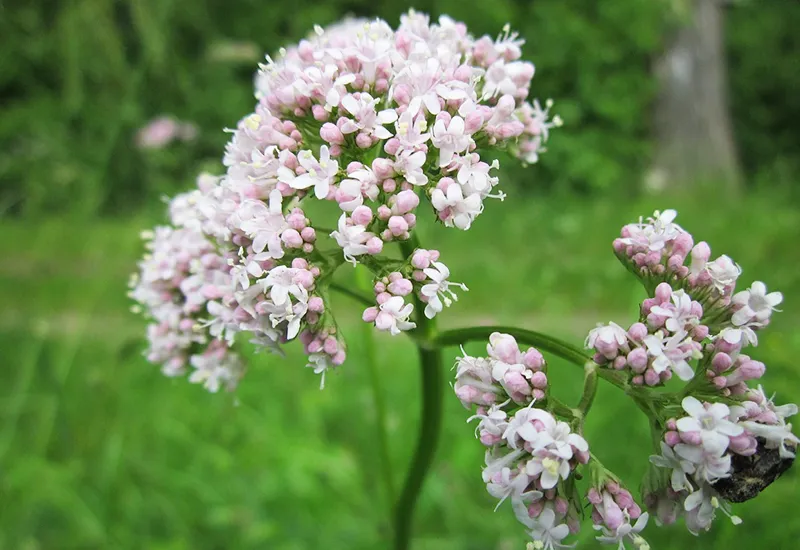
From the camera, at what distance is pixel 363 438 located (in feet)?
11.8

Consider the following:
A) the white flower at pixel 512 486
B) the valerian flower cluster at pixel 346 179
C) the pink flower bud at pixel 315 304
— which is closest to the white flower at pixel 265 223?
the valerian flower cluster at pixel 346 179

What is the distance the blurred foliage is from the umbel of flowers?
5130 mm

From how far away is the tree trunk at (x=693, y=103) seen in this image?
9.09m

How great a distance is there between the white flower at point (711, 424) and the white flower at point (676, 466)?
6 centimetres

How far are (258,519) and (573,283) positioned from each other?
4.00 meters

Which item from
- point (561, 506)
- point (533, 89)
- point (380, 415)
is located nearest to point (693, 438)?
point (561, 506)

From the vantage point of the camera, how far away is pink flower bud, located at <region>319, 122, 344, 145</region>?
1401 mm

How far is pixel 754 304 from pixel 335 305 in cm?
482

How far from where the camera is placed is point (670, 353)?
1213 millimetres

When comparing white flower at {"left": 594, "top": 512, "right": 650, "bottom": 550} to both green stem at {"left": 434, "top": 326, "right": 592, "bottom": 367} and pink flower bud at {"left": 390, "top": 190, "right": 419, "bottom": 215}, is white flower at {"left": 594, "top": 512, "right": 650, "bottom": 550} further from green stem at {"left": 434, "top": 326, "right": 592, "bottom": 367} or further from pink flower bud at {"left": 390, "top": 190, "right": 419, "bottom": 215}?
pink flower bud at {"left": 390, "top": 190, "right": 419, "bottom": 215}

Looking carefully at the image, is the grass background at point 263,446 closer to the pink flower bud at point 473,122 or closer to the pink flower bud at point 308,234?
the pink flower bud at point 308,234

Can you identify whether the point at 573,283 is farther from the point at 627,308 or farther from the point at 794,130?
the point at 794,130

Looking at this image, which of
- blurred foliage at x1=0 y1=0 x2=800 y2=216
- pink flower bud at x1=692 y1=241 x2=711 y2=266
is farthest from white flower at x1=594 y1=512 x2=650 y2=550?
blurred foliage at x1=0 y1=0 x2=800 y2=216

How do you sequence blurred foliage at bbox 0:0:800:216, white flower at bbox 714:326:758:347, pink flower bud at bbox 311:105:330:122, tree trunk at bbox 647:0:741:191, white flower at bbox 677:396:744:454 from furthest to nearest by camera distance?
tree trunk at bbox 647:0:741:191 → blurred foliage at bbox 0:0:800:216 → pink flower bud at bbox 311:105:330:122 → white flower at bbox 714:326:758:347 → white flower at bbox 677:396:744:454
